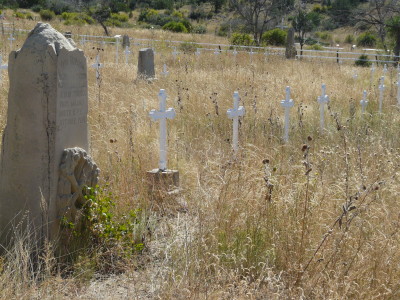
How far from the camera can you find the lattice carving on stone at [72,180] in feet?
15.8

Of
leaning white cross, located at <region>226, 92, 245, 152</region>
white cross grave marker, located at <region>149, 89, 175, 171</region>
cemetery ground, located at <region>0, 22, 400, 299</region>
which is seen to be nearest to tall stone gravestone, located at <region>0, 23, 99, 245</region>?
cemetery ground, located at <region>0, 22, 400, 299</region>

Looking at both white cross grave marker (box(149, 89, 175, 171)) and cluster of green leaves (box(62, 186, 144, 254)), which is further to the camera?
white cross grave marker (box(149, 89, 175, 171))

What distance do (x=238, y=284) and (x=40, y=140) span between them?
1.85 metres

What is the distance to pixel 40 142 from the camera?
4.77 m

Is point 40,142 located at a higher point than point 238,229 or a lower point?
higher

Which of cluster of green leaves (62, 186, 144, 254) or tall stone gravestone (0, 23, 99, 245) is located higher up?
tall stone gravestone (0, 23, 99, 245)

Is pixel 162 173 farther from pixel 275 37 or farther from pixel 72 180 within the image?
pixel 275 37

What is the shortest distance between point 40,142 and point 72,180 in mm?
372

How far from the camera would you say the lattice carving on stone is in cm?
482

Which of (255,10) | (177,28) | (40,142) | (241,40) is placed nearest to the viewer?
(40,142)

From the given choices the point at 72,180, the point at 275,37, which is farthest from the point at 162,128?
the point at 275,37

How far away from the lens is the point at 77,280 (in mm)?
4387

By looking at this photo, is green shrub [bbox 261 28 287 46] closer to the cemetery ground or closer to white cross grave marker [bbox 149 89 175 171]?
the cemetery ground

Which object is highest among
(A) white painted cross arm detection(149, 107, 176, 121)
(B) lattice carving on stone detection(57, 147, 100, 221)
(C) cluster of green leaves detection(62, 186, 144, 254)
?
(A) white painted cross arm detection(149, 107, 176, 121)
